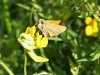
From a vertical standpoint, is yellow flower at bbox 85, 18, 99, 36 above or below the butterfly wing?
below

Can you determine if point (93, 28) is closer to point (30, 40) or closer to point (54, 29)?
point (54, 29)

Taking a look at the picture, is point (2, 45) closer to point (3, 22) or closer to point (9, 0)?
point (3, 22)

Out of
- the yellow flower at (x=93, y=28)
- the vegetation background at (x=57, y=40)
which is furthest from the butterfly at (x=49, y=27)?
the yellow flower at (x=93, y=28)

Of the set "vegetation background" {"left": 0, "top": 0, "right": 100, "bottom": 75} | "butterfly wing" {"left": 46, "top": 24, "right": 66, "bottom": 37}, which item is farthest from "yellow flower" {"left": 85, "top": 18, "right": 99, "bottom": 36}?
"butterfly wing" {"left": 46, "top": 24, "right": 66, "bottom": 37}

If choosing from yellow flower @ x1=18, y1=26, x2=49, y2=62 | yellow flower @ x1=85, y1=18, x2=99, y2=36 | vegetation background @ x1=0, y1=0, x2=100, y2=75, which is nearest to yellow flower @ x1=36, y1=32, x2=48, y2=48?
yellow flower @ x1=18, y1=26, x2=49, y2=62

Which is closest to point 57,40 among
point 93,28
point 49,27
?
point 93,28

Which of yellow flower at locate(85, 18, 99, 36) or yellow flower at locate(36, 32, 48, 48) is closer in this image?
yellow flower at locate(36, 32, 48, 48)

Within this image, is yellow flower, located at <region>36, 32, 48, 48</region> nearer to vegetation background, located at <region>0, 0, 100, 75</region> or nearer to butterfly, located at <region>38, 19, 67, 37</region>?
butterfly, located at <region>38, 19, 67, 37</region>

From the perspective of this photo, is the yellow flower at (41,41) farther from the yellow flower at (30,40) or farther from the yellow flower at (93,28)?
the yellow flower at (93,28)
